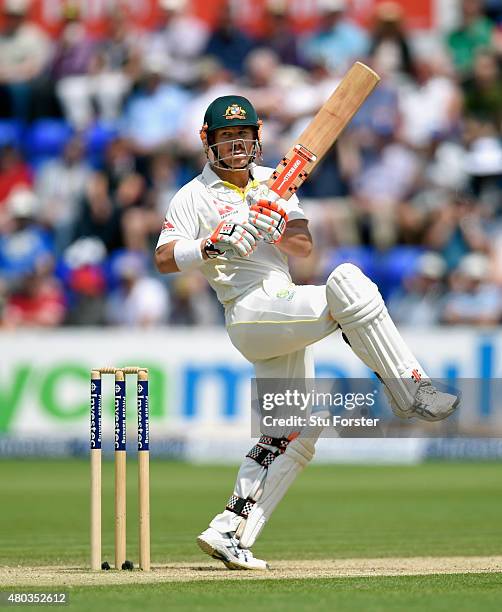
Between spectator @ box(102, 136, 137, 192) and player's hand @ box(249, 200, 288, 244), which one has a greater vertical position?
spectator @ box(102, 136, 137, 192)

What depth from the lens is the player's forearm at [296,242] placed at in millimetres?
5879

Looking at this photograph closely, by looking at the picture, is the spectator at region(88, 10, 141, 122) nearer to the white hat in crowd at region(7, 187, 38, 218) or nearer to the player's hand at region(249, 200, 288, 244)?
the white hat in crowd at region(7, 187, 38, 218)

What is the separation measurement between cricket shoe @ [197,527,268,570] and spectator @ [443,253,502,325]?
6.90 metres

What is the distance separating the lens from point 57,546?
22.7 feet

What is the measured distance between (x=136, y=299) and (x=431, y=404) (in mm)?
7661

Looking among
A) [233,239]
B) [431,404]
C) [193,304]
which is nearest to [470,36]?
[193,304]

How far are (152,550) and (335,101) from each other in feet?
8.04

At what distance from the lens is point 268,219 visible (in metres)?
5.57

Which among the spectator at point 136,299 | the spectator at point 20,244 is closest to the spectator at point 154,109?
the spectator at point 20,244

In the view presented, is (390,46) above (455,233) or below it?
above

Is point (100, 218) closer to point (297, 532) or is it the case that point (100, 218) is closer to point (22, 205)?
point (22, 205)

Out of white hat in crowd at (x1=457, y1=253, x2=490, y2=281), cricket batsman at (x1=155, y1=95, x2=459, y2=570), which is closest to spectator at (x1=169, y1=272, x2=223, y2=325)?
white hat in crowd at (x1=457, y1=253, x2=490, y2=281)

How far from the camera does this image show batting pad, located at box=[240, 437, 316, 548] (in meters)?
5.79
